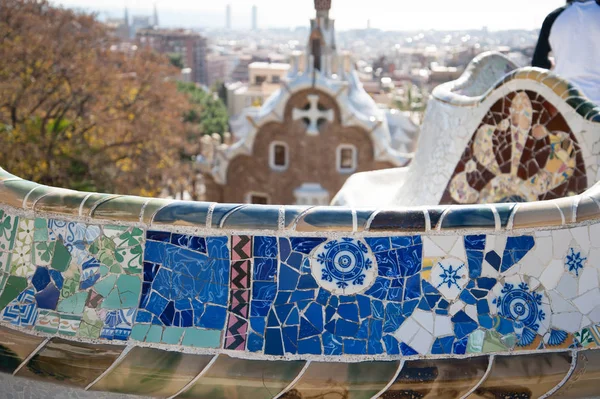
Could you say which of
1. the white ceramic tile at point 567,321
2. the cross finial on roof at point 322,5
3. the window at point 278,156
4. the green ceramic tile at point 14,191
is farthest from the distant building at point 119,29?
the white ceramic tile at point 567,321

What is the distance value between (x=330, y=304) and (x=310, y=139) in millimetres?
14050

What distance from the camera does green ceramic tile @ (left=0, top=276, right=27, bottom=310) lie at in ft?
9.87

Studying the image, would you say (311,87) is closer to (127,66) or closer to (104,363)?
(127,66)

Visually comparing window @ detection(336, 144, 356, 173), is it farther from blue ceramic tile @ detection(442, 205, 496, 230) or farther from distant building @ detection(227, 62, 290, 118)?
distant building @ detection(227, 62, 290, 118)

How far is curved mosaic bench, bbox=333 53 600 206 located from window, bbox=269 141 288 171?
32.3 feet

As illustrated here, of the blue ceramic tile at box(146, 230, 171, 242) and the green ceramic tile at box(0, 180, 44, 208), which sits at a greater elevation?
the green ceramic tile at box(0, 180, 44, 208)

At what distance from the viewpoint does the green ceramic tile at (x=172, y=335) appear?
9.30 ft

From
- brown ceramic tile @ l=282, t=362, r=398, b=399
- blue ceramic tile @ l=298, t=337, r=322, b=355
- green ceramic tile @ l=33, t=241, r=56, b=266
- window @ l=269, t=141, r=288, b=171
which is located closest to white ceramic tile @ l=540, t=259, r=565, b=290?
brown ceramic tile @ l=282, t=362, r=398, b=399

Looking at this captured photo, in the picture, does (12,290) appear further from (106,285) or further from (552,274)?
(552,274)

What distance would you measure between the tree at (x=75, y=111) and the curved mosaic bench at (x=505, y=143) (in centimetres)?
786

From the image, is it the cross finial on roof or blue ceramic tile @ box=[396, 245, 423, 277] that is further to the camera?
the cross finial on roof

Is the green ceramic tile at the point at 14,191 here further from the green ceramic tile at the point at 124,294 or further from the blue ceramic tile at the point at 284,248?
the blue ceramic tile at the point at 284,248

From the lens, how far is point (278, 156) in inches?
679

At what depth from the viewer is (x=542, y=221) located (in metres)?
2.85
